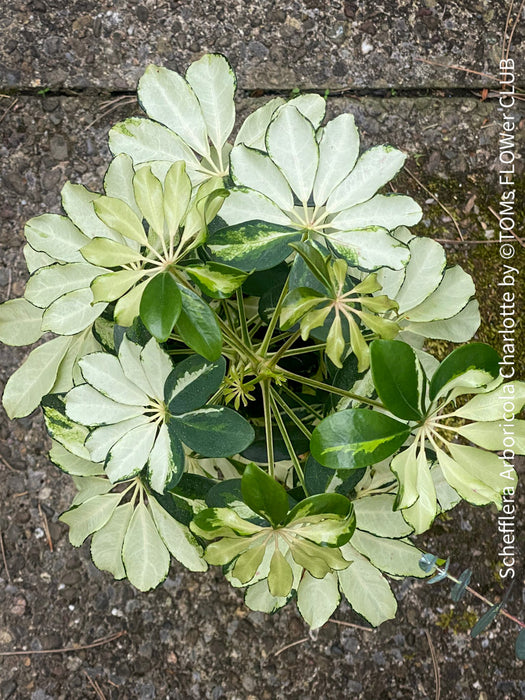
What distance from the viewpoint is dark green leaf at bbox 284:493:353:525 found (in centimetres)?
55

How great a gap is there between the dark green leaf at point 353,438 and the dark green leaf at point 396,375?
2cm

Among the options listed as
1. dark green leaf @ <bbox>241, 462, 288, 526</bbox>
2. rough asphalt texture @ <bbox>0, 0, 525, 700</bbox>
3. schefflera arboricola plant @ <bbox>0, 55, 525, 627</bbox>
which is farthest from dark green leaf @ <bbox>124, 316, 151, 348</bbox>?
rough asphalt texture @ <bbox>0, 0, 525, 700</bbox>

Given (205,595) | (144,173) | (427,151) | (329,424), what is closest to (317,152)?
(144,173)

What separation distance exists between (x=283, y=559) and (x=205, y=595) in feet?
2.18

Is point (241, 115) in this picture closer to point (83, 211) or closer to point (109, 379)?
point (83, 211)

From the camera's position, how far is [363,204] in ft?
2.06

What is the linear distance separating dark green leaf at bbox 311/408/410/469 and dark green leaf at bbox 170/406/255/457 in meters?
0.09

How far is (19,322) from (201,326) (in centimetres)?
31

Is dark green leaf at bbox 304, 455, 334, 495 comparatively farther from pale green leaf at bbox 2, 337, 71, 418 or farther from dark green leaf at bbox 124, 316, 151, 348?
pale green leaf at bbox 2, 337, 71, 418

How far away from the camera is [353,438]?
1.74 feet

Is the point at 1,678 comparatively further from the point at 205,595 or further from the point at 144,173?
the point at 144,173

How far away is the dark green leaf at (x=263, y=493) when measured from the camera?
0.53 metres

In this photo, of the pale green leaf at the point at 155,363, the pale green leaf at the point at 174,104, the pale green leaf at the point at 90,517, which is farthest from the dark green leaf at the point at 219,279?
the pale green leaf at the point at 90,517

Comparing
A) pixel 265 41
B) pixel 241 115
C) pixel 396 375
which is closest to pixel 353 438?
pixel 396 375
